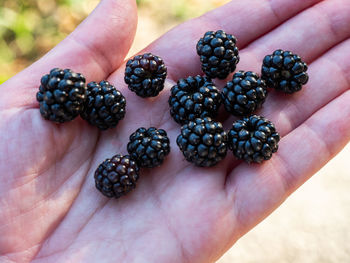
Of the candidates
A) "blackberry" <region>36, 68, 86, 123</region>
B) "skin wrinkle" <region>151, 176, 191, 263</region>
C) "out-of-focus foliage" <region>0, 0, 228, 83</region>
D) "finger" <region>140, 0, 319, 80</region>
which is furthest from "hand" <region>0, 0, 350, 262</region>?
"out-of-focus foliage" <region>0, 0, 228, 83</region>

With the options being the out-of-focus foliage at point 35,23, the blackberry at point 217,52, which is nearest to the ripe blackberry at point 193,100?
the blackberry at point 217,52

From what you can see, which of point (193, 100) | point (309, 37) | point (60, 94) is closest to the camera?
point (60, 94)

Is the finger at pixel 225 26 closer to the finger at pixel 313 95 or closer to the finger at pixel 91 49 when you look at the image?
the finger at pixel 91 49

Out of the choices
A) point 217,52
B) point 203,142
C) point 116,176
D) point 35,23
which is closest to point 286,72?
point 217,52

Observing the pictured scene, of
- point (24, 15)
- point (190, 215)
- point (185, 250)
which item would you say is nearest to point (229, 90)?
point (190, 215)

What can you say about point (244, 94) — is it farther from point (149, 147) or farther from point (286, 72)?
point (149, 147)

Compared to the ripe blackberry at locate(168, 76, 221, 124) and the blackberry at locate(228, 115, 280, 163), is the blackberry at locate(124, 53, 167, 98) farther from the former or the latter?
the blackberry at locate(228, 115, 280, 163)
